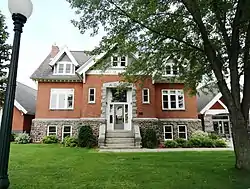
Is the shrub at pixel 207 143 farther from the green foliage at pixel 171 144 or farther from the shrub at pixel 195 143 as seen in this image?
the green foliage at pixel 171 144

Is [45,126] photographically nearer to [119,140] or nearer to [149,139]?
[119,140]

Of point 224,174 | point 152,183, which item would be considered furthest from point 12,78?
point 224,174

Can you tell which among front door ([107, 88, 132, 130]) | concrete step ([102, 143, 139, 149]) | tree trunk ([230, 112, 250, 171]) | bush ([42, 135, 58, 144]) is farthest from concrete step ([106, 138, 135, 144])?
tree trunk ([230, 112, 250, 171])

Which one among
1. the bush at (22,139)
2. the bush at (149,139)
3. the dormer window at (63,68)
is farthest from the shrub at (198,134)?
the bush at (22,139)

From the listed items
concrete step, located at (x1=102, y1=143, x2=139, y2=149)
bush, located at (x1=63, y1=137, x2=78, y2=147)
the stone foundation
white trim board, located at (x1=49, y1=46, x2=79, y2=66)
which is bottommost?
concrete step, located at (x1=102, y1=143, x2=139, y2=149)

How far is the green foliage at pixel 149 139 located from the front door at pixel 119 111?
2037 mm

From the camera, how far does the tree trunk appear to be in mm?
A: 7277

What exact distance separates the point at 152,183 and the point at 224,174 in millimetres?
2664

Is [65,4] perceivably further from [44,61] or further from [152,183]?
[44,61]

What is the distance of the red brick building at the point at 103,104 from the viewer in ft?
63.3

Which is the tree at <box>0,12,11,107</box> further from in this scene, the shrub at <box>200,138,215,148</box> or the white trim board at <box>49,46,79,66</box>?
the shrub at <box>200,138,215,148</box>

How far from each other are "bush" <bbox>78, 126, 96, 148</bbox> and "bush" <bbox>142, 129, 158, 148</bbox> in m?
3.98

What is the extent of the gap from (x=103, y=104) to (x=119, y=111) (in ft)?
5.09

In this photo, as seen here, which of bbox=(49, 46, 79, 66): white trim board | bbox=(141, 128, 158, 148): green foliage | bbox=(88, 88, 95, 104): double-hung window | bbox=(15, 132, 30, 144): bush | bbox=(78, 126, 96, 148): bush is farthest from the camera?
bbox=(49, 46, 79, 66): white trim board
